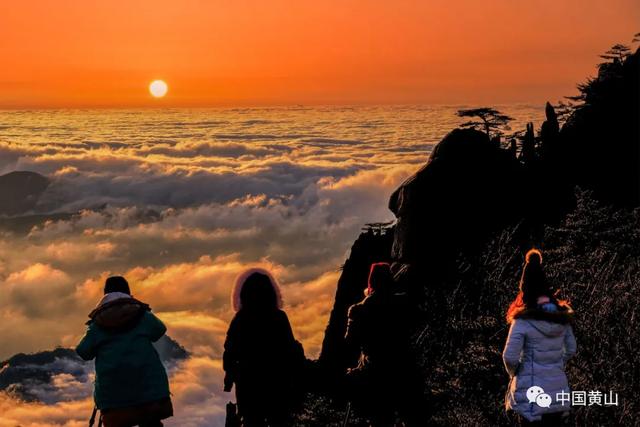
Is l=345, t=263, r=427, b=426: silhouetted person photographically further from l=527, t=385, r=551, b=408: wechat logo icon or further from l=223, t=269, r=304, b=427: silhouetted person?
l=527, t=385, r=551, b=408: wechat logo icon

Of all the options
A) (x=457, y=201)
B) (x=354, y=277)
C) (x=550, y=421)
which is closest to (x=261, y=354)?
(x=550, y=421)

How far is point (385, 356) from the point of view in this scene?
7.44 m

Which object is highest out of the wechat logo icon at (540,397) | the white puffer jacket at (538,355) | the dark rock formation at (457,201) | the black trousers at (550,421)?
the white puffer jacket at (538,355)

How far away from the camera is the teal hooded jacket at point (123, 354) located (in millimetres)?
7051

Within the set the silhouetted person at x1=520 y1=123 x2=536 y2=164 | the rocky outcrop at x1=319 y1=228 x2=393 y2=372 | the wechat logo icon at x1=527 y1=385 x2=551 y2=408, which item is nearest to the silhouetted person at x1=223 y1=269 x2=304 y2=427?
the wechat logo icon at x1=527 y1=385 x2=551 y2=408

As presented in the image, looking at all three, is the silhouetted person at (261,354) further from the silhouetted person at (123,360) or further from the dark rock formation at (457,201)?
the dark rock formation at (457,201)

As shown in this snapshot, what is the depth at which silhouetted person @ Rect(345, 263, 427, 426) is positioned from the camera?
732 centimetres

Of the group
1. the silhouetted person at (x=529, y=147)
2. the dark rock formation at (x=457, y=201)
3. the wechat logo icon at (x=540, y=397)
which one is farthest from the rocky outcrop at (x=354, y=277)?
the wechat logo icon at (x=540, y=397)

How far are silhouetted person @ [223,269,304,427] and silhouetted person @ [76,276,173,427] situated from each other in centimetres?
68

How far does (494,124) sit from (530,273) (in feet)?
165

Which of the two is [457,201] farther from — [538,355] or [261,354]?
[538,355]

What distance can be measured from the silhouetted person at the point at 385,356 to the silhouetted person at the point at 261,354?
69 cm

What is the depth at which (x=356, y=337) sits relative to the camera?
7.46 meters

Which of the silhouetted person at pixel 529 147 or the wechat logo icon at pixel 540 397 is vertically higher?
the wechat logo icon at pixel 540 397
